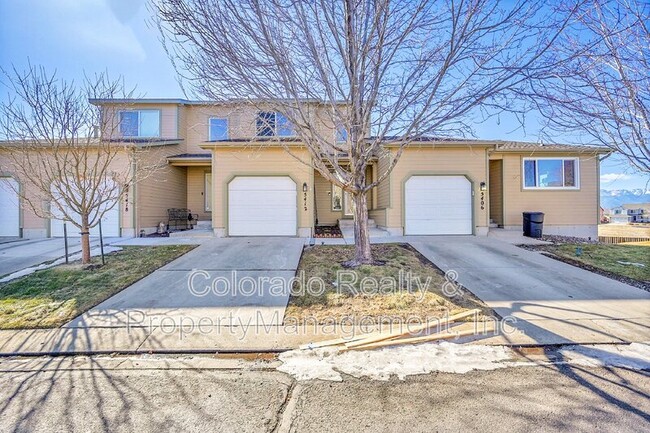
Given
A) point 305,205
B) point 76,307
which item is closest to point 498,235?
point 305,205

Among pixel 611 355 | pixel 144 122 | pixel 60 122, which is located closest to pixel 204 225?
pixel 144 122

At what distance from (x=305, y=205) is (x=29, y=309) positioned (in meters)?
7.76

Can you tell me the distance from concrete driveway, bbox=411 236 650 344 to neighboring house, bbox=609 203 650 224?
44698 mm

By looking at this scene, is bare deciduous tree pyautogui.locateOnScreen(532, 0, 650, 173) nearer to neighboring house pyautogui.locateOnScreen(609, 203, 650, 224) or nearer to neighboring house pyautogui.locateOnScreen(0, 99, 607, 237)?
neighboring house pyautogui.locateOnScreen(0, 99, 607, 237)

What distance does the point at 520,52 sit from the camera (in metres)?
5.28

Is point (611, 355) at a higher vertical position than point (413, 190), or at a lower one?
lower

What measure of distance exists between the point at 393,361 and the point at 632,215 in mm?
59201

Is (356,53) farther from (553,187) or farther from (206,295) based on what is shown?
(553,187)

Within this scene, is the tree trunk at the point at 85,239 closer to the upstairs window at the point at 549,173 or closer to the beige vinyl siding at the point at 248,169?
the beige vinyl siding at the point at 248,169

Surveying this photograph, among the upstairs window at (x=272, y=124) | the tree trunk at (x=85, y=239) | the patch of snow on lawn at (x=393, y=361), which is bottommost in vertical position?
the patch of snow on lawn at (x=393, y=361)

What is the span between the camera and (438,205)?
1120 centimetres

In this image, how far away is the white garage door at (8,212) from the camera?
1178 centimetres

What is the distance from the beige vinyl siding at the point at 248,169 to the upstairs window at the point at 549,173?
9013 mm

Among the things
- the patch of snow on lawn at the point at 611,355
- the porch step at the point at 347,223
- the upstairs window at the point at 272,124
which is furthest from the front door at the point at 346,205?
the patch of snow on lawn at the point at 611,355
